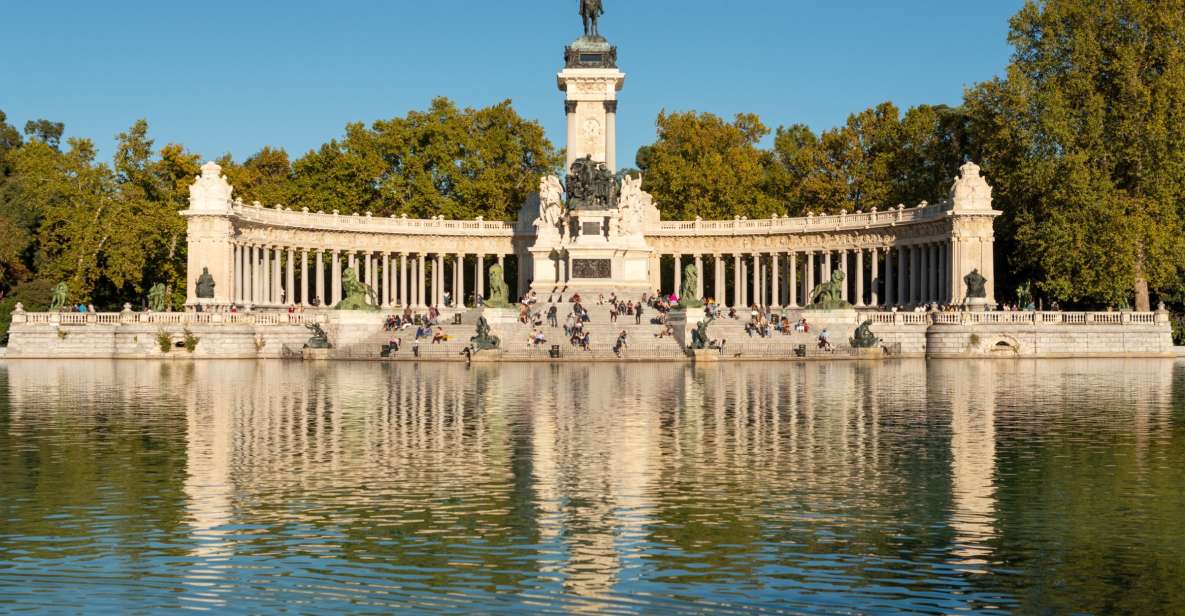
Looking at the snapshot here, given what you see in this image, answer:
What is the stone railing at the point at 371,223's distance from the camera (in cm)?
8769

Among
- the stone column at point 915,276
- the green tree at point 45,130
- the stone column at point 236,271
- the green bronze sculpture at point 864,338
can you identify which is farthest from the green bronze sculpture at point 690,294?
the green tree at point 45,130

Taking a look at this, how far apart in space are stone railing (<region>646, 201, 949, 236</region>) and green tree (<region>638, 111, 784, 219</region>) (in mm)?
6048

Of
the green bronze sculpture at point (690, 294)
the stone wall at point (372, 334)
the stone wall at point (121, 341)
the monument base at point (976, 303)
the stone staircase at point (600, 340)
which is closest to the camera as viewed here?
the stone staircase at point (600, 340)

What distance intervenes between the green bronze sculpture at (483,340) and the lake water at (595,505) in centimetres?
2177

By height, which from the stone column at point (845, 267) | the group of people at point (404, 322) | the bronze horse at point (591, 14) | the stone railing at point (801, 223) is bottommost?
the group of people at point (404, 322)

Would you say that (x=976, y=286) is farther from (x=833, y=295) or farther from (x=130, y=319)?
(x=130, y=319)

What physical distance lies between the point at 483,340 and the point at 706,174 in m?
52.0

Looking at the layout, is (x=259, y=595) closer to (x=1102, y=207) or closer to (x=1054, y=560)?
(x=1054, y=560)

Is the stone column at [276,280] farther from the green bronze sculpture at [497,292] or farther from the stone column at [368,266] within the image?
the green bronze sculpture at [497,292]

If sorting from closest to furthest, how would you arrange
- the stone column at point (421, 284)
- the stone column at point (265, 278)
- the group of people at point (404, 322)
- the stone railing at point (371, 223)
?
1. the group of people at point (404, 322)
2. the stone railing at point (371, 223)
3. the stone column at point (265, 278)
4. the stone column at point (421, 284)

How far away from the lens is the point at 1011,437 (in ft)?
88.6

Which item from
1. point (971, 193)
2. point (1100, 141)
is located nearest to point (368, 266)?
point (971, 193)

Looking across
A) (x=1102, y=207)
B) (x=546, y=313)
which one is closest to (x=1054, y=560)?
(x=546, y=313)

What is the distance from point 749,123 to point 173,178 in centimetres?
4865
